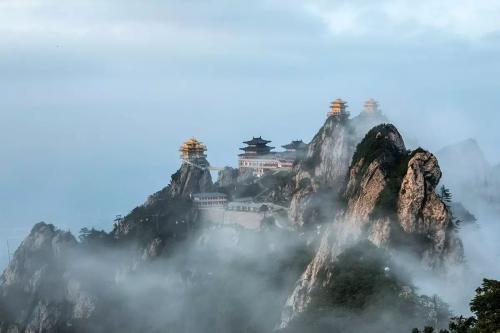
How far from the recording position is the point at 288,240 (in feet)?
276

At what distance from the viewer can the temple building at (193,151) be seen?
344ft

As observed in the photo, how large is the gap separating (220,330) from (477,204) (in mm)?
37487

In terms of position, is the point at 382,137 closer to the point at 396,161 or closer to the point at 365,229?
the point at 396,161

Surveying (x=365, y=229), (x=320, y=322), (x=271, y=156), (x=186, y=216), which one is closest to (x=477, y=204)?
(x=271, y=156)

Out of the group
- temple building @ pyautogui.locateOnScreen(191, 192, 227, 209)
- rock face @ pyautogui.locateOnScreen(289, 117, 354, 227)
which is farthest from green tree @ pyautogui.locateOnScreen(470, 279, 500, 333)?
temple building @ pyautogui.locateOnScreen(191, 192, 227, 209)

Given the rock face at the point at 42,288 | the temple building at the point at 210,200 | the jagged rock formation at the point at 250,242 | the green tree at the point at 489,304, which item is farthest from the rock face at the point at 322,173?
the green tree at the point at 489,304

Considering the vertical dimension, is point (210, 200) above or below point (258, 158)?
below

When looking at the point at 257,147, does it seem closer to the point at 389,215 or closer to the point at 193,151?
the point at 193,151

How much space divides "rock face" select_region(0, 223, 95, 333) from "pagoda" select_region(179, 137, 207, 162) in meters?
15.9

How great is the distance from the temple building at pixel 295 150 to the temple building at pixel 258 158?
99 cm

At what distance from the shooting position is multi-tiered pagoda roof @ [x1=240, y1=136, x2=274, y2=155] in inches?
4126

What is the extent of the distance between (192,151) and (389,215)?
45645mm

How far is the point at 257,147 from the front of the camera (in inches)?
4158

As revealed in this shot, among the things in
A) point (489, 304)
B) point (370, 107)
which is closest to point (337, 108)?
point (370, 107)
